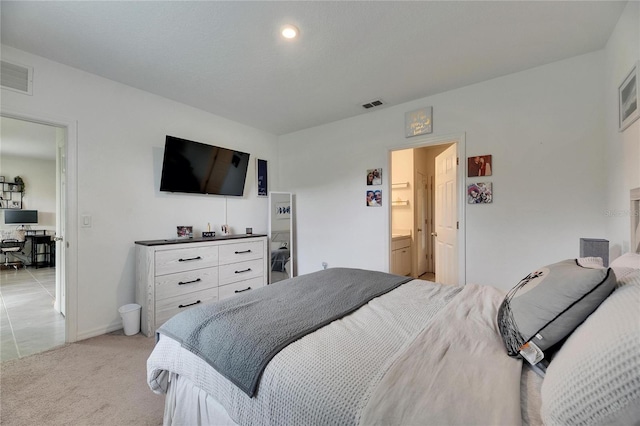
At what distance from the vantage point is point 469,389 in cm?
77

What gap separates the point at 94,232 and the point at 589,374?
3512mm

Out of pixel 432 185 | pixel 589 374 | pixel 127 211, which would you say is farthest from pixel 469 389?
pixel 432 185

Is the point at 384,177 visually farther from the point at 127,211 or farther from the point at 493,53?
the point at 127,211

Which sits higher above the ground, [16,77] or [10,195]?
[16,77]

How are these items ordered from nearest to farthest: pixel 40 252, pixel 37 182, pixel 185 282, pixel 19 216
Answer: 1. pixel 185 282
2. pixel 19 216
3. pixel 40 252
4. pixel 37 182

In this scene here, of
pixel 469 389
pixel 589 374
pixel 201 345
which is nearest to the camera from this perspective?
pixel 589 374

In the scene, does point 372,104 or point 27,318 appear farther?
point 372,104

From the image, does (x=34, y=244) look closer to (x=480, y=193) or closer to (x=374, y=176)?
(x=374, y=176)

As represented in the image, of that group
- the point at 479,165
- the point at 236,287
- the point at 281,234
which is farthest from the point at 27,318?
the point at 479,165

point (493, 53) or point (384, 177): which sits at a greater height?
point (493, 53)

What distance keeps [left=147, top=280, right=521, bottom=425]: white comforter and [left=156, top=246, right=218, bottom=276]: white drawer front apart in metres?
1.56

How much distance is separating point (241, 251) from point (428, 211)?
12.0 feet

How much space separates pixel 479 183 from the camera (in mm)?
2805

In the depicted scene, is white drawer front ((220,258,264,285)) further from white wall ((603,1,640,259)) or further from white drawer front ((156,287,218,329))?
white wall ((603,1,640,259))
